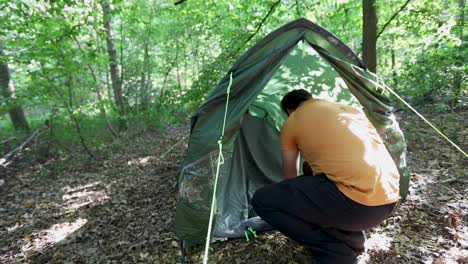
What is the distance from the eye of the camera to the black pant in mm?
2182

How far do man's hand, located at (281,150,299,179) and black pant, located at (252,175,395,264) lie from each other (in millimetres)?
224

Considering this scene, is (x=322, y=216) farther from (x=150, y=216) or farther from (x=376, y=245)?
(x=150, y=216)

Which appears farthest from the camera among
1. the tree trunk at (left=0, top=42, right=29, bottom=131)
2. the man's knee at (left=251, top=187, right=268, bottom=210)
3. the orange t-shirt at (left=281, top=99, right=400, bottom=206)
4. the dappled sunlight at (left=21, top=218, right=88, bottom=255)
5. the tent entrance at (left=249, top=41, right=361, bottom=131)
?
the tree trunk at (left=0, top=42, right=29, bottom=131)

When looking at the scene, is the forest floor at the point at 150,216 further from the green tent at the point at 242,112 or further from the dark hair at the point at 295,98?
the dark hair at the point at 295,98

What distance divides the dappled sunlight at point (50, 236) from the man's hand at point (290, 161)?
257cm

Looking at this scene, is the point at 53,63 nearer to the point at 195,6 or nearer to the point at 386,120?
the point at 195,6

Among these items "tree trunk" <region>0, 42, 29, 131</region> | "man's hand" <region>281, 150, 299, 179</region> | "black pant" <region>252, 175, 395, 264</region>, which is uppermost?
"tree trunk" <region>0, 42, 29, 131</region>

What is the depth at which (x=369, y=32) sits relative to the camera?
4.71 metres

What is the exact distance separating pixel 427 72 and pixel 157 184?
18.4 ft

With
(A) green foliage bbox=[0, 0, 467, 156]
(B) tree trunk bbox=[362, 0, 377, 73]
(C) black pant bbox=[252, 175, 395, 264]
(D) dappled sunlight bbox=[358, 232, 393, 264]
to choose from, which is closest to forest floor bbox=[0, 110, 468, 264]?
(D) dappled sunlight bbox=[358, 232, 393, 264]

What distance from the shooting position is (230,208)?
3406 mm

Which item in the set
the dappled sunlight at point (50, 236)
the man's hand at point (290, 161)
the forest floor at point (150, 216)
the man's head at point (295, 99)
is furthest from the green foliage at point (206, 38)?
the man's hand at point (290, 161)

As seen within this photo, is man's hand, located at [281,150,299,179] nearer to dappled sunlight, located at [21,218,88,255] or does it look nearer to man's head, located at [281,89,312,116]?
man's head, located at [281,89,312,116]

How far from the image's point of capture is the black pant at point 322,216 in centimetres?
218
